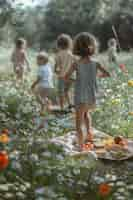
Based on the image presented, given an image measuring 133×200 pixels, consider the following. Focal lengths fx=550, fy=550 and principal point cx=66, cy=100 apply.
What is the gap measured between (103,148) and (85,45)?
1.19 meters

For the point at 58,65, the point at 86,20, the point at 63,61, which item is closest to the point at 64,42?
the point at 63,61

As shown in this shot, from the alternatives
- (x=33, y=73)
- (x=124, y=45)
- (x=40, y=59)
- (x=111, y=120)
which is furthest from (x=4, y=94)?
(x=124, y=45)

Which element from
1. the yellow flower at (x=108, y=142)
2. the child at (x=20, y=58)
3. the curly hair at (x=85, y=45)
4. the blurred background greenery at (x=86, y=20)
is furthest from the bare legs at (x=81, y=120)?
the blurred background greenery at (x=86, y=20)

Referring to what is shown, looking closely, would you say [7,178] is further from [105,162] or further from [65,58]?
[65,58]

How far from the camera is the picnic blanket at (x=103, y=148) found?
5684 mm

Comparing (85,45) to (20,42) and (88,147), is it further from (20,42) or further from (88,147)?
(20,42)

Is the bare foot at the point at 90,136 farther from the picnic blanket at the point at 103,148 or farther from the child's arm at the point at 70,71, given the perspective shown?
the child's arm at the point at 70,71

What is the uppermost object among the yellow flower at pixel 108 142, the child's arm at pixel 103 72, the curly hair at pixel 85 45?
the curly hair at pixel 85 45

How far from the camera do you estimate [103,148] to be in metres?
6.23

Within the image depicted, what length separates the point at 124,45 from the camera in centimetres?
3206

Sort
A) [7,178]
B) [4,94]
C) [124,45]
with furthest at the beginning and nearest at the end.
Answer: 1. [124,45]
2. [4,94]
3. [7,178]

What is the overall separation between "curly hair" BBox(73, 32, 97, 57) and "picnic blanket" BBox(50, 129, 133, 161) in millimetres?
1023

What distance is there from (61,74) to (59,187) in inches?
225

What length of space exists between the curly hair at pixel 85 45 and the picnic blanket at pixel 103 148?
1.02m
